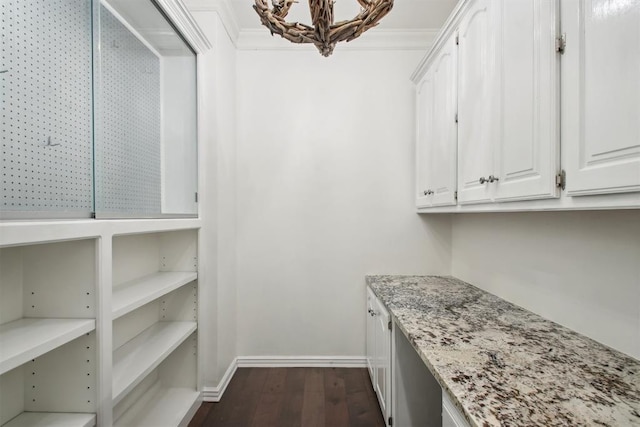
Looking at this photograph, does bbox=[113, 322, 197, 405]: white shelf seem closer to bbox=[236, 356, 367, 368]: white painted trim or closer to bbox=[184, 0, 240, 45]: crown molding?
bbox=[236, 356, 367, 368]: white painted trim

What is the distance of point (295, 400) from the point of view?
213 centimetres

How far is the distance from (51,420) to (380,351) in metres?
1.66

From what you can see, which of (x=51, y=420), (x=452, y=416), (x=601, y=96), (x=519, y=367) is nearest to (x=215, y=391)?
(x=51, y=420)

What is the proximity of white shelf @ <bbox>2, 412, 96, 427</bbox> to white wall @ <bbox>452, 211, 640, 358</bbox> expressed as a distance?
80.1 inches

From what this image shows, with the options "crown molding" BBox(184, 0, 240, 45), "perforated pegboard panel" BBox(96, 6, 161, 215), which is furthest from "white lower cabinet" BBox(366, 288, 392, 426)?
"crown molding" BBox(184, 0, 240, 45)

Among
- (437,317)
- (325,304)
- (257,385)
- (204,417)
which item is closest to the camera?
(437,317)

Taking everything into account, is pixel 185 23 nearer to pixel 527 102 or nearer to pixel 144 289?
pixel 144 289

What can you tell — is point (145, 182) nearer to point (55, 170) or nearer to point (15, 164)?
point (55, 170)

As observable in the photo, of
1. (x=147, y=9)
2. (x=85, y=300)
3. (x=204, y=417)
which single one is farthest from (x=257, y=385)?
(x=147, y=9)

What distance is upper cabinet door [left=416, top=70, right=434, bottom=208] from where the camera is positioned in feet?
7.34

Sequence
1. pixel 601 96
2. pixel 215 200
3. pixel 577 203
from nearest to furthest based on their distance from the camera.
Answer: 1. pixel 601 96
2. pixel 577 203
3. pixel 215 200

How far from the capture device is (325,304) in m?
2.64

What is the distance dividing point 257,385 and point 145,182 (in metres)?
A: 1.75

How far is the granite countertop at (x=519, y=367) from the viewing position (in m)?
0.77
